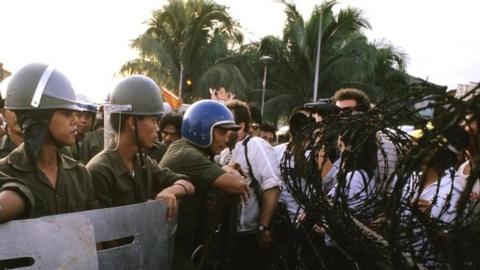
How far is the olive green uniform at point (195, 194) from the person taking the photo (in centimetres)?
311

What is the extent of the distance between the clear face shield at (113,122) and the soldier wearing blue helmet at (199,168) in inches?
18.2

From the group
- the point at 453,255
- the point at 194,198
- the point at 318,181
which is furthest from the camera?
the point at 194,198

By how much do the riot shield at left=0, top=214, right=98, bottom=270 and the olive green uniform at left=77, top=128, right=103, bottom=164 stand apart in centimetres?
307

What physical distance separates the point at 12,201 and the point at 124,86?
1.08 m

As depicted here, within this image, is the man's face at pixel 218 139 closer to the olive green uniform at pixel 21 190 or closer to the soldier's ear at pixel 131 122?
the soldier's ear at pixel 131 122

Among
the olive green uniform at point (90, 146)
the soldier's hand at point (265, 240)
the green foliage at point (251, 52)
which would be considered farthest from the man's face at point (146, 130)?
the green foliage at point (251, 52)

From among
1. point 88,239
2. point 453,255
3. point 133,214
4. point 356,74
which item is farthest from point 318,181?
point 356,74

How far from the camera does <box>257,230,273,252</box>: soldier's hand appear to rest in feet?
12.1

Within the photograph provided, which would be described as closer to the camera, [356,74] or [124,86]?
[124,86]

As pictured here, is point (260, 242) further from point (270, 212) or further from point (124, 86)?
point (124, 86)

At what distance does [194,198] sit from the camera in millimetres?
3219

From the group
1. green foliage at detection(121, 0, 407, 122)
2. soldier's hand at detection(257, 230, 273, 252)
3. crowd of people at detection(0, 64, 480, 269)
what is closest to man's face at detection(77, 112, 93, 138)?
crowd of people at detection(0, 64, 480, 269)

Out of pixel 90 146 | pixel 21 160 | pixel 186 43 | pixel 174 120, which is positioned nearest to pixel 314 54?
pixel 186 43

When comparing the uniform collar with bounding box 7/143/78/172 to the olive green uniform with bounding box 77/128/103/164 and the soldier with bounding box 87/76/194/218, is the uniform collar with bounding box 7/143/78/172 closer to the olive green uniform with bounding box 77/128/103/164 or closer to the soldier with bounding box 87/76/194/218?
the soldier with bounding box 87/76/194/218
